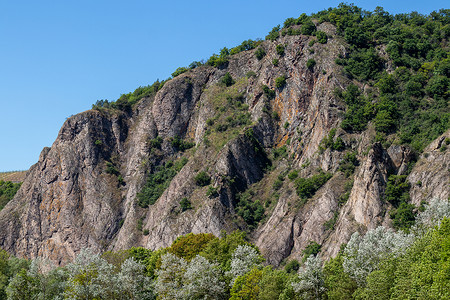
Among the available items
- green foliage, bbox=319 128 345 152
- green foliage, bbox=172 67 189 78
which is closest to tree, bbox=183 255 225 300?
green foliage, bbox=319 128 345 152

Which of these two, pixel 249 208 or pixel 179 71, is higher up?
pixel 179 71

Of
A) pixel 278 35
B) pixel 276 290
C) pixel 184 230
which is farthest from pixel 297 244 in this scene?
pixel 278 35

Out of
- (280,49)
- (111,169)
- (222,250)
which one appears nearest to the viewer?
(222,250)

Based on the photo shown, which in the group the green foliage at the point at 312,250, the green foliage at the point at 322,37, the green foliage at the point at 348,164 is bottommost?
the green foliage at the point at 312,250

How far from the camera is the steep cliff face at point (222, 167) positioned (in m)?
119

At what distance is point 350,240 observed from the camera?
298 ft

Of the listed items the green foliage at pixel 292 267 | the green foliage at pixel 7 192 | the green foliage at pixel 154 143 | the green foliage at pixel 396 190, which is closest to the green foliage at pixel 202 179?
the green foliage at pixel 154 143

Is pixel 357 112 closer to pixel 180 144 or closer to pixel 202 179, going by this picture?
pixel 202 179

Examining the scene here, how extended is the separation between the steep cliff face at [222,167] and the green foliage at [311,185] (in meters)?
1.54

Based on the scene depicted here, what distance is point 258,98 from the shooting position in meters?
164

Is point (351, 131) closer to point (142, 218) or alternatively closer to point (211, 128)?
point (211, 128)

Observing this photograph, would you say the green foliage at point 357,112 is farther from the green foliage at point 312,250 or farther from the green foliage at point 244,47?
the green foliage at point 244,47

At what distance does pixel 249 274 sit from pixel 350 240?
16.2m

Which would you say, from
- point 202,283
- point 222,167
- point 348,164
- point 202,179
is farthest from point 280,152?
point 202,283
